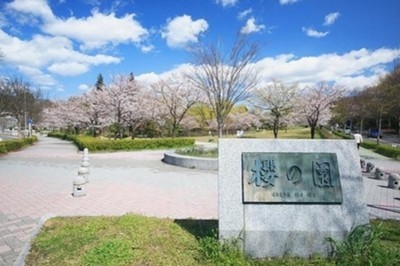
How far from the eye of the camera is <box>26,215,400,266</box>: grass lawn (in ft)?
11.8

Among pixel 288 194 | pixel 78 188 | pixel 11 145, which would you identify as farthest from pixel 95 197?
pixel 11 145

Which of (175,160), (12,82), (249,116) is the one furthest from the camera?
(249,116)

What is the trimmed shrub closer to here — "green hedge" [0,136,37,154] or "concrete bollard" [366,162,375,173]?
"green hedge" [0,136,37,154]

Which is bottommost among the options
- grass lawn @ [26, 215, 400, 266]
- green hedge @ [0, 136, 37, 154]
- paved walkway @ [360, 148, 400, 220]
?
paved walkway @ [360, 148, 400, 220]

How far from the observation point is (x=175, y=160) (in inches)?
544

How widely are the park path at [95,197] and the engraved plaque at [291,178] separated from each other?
2247 mm

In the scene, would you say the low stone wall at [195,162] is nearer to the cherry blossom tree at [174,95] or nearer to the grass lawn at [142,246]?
the grass lawn at [142,246]

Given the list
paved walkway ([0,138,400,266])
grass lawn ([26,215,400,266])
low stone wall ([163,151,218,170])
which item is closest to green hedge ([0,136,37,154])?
paved walkway ([0,138,400,266])

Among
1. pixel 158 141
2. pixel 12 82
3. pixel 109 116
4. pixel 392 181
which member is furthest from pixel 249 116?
pixel 392 181

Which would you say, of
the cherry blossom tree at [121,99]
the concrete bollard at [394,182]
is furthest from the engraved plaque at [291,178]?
the cherry blossom tree at [121,99]

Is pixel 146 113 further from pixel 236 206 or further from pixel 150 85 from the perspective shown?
pixel 236 206

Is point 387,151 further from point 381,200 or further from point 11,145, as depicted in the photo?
point 11,145

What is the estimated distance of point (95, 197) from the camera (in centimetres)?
750

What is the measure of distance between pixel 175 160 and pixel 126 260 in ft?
33.6
